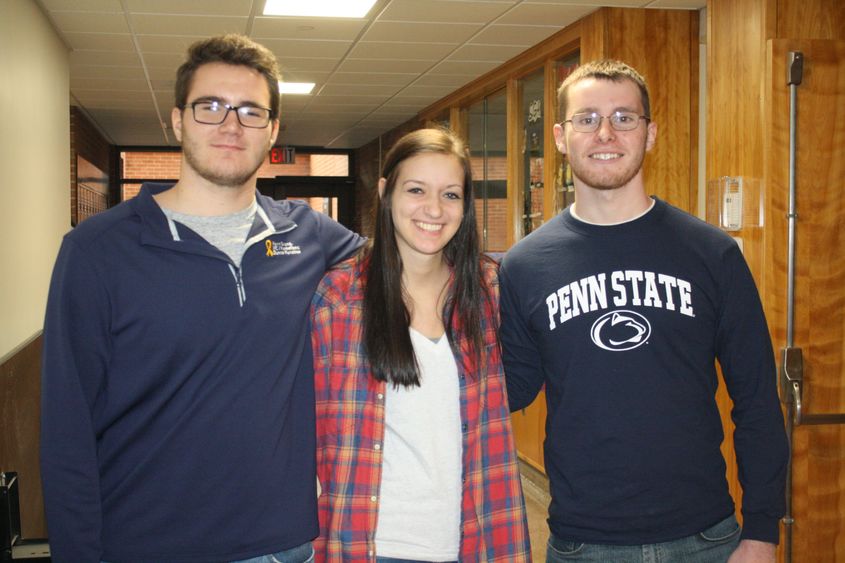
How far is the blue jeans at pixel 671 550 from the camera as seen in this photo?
1837 millimetres

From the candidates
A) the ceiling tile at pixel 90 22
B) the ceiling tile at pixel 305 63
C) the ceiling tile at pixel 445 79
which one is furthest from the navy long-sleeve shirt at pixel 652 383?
the ceiling tile at pixel 445 79

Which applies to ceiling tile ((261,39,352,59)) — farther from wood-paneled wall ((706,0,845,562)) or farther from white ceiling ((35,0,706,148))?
wood-paneled wall ((706,0,845,562))

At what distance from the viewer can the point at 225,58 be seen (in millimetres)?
1921

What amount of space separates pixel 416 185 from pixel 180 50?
14.0 ft

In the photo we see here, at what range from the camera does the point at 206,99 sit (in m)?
1.88

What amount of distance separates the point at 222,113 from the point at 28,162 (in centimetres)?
323

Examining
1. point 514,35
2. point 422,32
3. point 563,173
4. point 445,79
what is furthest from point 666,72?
point 445,79

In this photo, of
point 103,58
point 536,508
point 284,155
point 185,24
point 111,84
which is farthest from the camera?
point 284,155

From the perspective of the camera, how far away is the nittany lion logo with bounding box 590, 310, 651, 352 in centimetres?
189

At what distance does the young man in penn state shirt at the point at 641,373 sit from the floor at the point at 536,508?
2268 mm

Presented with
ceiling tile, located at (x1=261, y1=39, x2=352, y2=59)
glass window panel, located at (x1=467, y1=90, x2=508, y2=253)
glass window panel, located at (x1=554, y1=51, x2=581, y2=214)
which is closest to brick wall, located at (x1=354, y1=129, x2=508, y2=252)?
glass window panel, located at (x1=467, y1=90, x2=508, y2=253)

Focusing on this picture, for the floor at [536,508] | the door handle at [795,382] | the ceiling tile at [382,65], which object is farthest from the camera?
the ceiling tile at [382,65]

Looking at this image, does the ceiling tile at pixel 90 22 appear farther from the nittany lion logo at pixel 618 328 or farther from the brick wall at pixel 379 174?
the nittany lion logo at pixel 618 328

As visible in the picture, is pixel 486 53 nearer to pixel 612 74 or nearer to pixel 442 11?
pixel 442 11
